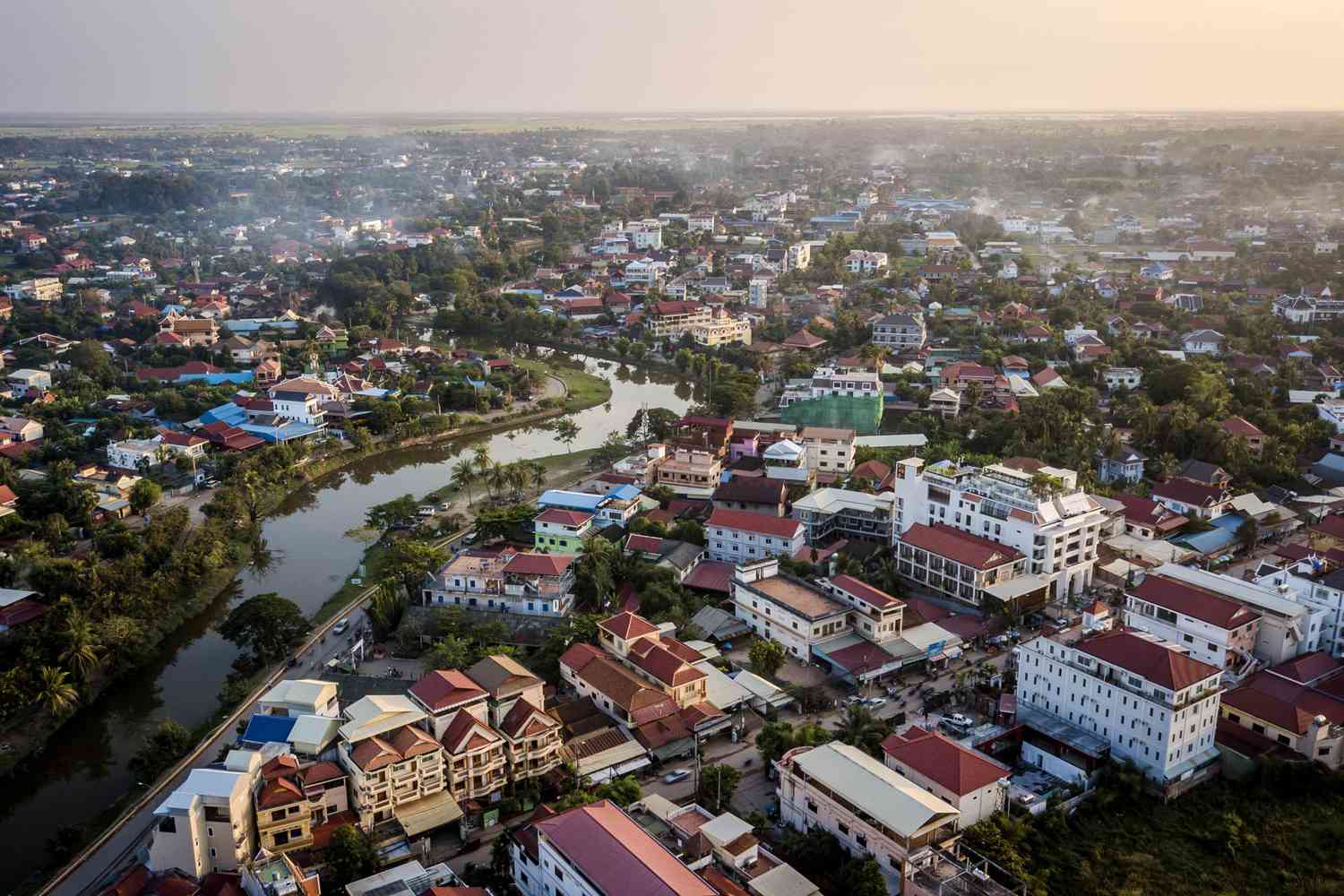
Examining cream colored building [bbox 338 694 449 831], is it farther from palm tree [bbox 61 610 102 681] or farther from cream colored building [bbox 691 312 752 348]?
cream colored building [bbox 691 312 752 348]

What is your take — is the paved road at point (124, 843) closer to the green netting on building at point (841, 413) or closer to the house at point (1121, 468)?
the green netting on building at point (841, 413)

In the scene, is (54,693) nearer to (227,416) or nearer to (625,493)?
(625,493)

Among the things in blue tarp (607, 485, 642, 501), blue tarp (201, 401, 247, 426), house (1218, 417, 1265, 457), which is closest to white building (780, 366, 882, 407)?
blue tarp (607, 485, 642, 501)

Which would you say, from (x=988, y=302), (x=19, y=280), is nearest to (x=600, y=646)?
(x=988, y=302)

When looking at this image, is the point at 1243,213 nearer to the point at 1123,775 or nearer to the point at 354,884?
the point at 1123,775

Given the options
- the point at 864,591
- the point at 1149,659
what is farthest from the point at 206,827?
the point at 1149,659
